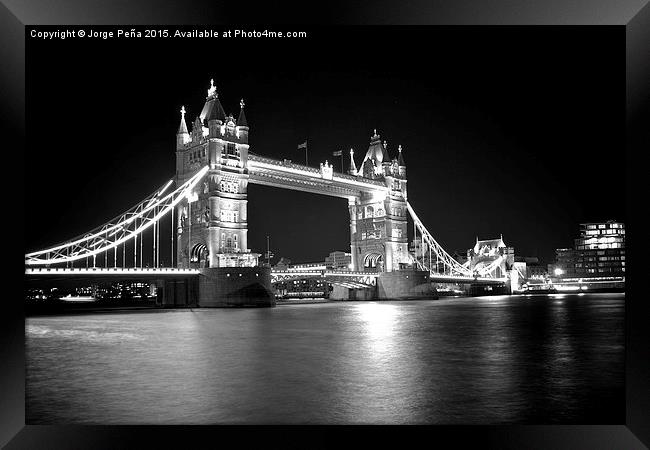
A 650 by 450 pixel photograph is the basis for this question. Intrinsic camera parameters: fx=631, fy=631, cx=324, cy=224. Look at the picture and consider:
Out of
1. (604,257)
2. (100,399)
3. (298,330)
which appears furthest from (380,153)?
(100,399)

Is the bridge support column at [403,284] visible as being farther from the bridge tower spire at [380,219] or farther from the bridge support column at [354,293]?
the bridge tower spire at [380,219]

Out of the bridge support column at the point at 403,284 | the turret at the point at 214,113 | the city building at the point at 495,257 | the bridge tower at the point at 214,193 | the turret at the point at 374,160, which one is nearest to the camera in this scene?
the bridge tower at the point at 214,193

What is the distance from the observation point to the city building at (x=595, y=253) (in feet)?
155

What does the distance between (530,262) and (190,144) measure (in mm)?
79360

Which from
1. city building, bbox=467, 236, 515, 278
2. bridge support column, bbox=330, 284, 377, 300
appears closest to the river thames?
bridge support column, bbox=330, 284, 377, 300

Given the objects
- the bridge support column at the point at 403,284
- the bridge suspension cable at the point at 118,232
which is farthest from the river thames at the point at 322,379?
the bridge support column at the point at 403,284

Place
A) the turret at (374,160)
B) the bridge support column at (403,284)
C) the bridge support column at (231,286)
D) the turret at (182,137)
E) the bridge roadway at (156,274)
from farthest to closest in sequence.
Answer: the turret at (374,160), the bridge support column at (403,284), the turret at (182,137), the bridge support column at (231,286), the bridge roadway at (156,274)

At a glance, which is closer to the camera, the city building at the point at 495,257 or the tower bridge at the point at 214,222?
the tower bridge at the point at 214,222

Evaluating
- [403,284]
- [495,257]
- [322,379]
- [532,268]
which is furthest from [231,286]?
[532,268]

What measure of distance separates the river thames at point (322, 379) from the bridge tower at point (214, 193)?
865 inches
